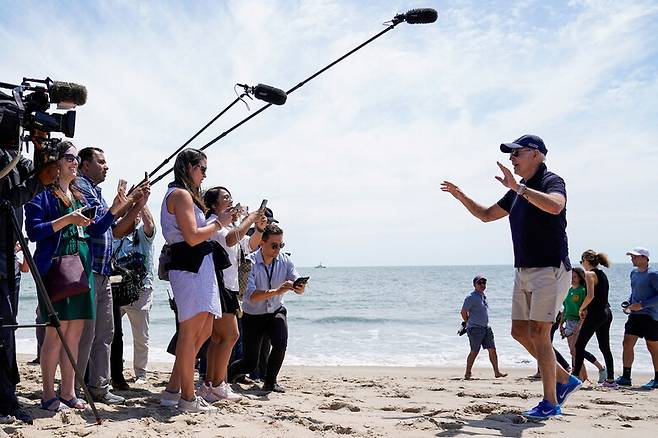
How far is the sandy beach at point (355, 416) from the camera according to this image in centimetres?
354

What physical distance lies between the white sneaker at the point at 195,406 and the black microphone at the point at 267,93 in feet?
7.21

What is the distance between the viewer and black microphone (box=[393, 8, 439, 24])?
5.06 m

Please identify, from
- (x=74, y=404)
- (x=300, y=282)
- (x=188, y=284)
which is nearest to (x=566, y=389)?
(x=300, y=282)

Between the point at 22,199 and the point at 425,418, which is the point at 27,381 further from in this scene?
the point at 425,418

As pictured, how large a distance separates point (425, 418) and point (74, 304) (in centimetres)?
243

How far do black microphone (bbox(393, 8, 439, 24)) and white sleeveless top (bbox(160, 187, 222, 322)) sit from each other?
2501 mm

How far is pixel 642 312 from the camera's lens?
7195mm

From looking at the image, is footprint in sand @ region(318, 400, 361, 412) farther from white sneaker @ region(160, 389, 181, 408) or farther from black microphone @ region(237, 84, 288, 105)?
black microphone @ region(237, 84, 288, 105)

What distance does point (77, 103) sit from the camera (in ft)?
10.5

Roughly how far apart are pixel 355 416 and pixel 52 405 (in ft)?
6.41

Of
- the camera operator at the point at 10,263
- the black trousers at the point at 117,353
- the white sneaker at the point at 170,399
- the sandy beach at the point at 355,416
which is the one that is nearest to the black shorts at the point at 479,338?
the sandy beach at the point at 355,416

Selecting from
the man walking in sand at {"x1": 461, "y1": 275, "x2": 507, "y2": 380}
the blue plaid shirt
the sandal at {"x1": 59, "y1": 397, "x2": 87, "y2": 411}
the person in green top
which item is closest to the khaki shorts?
the blue plaid shirt

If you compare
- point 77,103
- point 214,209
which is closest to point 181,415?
point 214,209

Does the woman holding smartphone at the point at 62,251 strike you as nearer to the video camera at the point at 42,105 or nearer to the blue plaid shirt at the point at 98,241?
the blue plaid shirt at the point at 98,241
